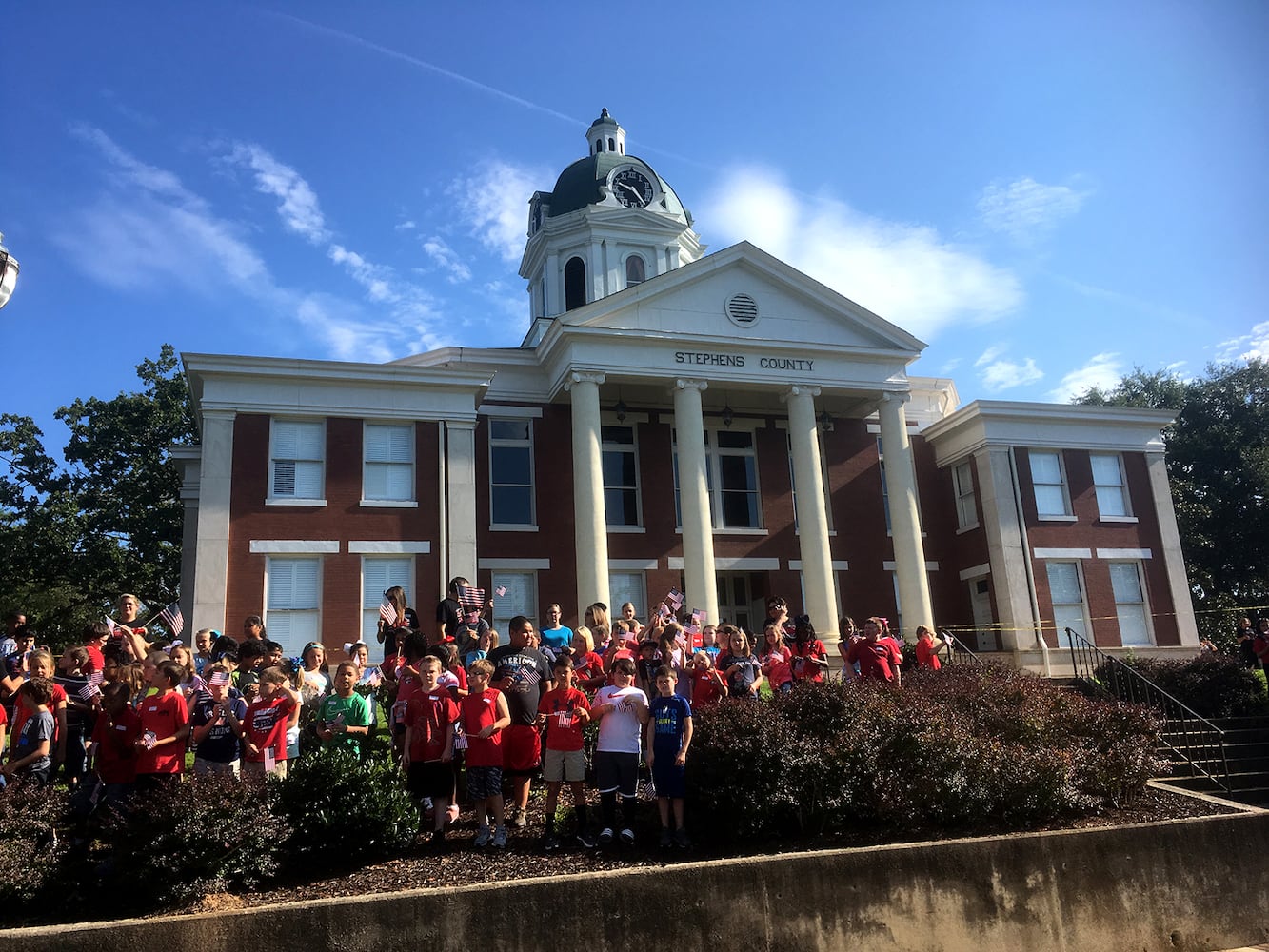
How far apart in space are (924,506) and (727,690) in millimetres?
18361

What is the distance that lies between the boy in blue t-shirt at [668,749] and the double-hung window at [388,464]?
14.3 metres

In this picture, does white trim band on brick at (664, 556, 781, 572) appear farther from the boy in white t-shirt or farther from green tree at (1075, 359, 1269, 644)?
green tree at (1075, 359, 1269, 644)

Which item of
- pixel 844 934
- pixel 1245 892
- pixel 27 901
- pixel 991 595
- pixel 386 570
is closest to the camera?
pixel 27 901

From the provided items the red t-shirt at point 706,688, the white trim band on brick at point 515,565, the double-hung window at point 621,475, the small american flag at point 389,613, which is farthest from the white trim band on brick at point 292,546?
the red t-shirt at point 706,688

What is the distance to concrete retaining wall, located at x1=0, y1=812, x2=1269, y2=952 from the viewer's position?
25.7ft

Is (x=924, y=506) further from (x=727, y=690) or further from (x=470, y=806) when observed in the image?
(x=470, y=806)

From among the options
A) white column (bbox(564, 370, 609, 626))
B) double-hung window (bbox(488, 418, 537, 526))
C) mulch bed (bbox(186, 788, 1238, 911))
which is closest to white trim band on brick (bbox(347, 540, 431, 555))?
double-hung window (bbox(488, 418, 537, 526))

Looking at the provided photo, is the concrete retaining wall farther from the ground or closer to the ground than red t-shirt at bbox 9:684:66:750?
closer to the ground

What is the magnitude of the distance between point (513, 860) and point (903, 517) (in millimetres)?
18389

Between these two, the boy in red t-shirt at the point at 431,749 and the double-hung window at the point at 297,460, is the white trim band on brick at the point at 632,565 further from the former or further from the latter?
the boy in red t-shirt at the point at 431,749

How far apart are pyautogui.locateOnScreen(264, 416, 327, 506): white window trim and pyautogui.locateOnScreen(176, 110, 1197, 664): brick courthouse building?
0.18 ft

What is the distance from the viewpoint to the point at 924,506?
2927 cm

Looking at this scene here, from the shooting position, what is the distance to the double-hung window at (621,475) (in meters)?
26.3

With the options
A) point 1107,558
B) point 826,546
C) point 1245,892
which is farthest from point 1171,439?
point 1245,892
